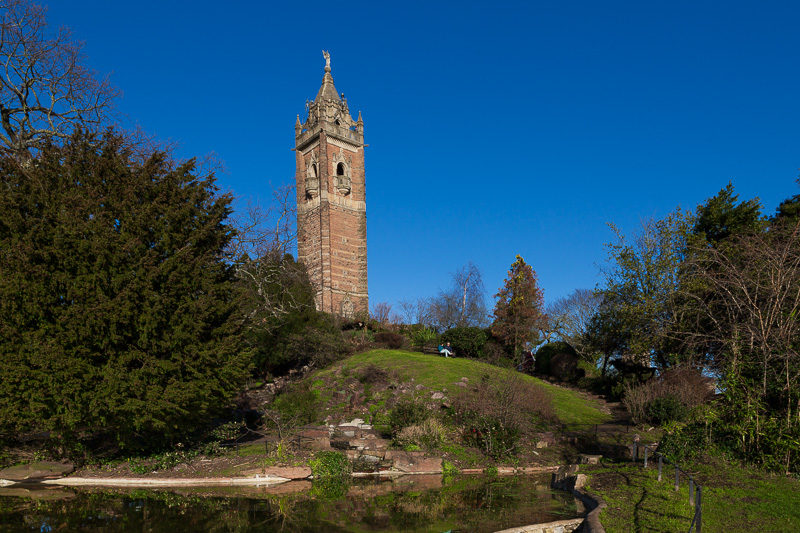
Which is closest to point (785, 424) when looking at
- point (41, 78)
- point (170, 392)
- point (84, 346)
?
point (170, 392)

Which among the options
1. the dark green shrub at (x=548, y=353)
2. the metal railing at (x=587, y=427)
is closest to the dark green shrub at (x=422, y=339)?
the dark green shrub at (x=548, y=353)

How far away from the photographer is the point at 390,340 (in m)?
31.0

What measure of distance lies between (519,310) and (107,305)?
83.2 ft

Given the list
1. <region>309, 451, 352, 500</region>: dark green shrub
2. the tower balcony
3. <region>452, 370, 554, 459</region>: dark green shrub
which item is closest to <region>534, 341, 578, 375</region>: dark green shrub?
<region>452, 370, 554, 459</region>: dark green shrub

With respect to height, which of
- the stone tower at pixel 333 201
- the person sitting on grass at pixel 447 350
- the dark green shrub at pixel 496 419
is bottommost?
the dark green shrub at pixel 496 419

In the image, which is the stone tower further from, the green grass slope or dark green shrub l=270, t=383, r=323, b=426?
dark green shrub l=270, t=383, r=323, b=426

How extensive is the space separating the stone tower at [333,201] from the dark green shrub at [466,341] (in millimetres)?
10890

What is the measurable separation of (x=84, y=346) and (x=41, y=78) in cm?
1158

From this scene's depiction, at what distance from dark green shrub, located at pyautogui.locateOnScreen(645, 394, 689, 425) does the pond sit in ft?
22.3

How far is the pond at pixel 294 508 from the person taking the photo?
8.77 meters

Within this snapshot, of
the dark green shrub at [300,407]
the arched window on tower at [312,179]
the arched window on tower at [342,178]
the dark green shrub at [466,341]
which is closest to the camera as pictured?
the dark green shrub at [300,407]

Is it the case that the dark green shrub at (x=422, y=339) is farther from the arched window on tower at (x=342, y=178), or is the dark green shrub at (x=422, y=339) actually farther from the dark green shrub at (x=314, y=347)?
the arched window on tower at (x=342, y=178)

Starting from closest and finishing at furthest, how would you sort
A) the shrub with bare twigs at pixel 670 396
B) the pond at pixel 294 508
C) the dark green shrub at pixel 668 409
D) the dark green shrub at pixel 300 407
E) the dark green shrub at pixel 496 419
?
the pond at pixel 294 508
the dark green shrub at pixel 496 419
the dark green shrub at pixel 668 409
the shrub with bare twigs at pixel 670 396
the dark green shrub at pixel 300 407

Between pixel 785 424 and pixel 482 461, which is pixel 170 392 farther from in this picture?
pixel 785 424
